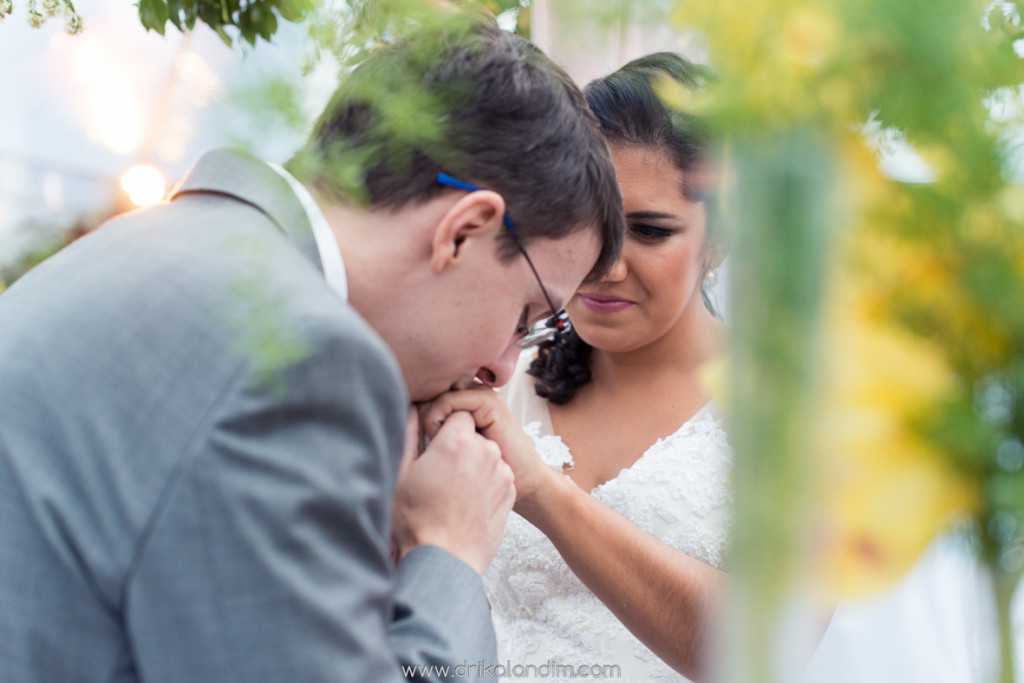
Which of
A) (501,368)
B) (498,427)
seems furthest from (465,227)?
(498,427)

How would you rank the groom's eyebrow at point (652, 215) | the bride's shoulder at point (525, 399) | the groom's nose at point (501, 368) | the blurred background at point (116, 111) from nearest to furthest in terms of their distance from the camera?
the blurred background at point (116, 111) → the groom's nose at point (501, 368) → the groom's eyebrow at point (652, 215) → the bride's shoulder at point (525, 399)

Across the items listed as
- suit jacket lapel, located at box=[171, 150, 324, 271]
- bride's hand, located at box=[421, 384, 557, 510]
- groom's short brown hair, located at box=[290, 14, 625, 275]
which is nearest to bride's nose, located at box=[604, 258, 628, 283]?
groom's short brown hair, located at box=[290, 14, 625, 275]

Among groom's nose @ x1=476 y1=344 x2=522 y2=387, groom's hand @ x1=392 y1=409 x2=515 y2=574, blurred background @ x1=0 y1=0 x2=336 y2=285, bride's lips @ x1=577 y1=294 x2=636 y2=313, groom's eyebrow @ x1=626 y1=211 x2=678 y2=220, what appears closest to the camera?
blurred background @ x1=0 y1=0 x2=336 y2=285

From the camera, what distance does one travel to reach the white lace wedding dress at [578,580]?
1.34 m

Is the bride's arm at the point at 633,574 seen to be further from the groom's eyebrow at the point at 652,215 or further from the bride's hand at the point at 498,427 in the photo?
the groom's eyebrow at the point at 652,215

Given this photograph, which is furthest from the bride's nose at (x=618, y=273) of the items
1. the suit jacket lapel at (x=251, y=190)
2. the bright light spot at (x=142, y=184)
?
the bright light spot at (x=142, y=184)

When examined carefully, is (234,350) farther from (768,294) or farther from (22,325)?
(768,294)

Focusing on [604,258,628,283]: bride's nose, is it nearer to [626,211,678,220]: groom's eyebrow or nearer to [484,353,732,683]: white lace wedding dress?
[626,211,678,220]: groom's eyebrow

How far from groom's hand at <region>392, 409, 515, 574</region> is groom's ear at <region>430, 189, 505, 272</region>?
24cm

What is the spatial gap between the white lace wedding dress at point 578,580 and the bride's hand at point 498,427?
12.9 inches

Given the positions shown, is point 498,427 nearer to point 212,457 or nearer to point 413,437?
point 413,437

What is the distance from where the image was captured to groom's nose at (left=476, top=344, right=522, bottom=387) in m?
0.98

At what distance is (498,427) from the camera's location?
1.06m

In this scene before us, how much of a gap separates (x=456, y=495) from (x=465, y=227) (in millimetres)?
303
